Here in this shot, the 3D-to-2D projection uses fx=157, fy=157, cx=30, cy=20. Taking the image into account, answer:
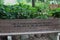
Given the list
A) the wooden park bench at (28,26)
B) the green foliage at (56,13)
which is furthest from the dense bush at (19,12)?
the green foliage at (56,13)

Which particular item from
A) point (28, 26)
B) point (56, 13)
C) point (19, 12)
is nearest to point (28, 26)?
point (28, 26)

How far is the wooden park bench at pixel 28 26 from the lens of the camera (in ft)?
11.5

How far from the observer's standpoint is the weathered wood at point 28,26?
3496 millimetres

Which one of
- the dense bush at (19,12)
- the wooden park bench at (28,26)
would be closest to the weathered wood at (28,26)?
the wooden park bench at (28,26)

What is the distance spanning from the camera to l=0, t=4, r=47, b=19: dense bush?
3.58 metres

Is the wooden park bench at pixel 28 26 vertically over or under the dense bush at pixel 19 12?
under

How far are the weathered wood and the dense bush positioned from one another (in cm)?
12

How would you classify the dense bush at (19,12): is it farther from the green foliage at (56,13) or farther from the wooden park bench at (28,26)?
the green foliage at (56,13)

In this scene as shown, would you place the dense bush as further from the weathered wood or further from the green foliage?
the green foliage

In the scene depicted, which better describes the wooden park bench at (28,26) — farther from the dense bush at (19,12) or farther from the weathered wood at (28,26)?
the dense bush at (19,12)

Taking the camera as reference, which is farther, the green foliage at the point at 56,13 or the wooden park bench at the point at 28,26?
the green foliage at the point at 56,13

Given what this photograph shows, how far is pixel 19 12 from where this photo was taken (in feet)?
11.9

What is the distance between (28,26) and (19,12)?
39 centimetres

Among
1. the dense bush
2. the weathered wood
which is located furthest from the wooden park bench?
the dense bush
